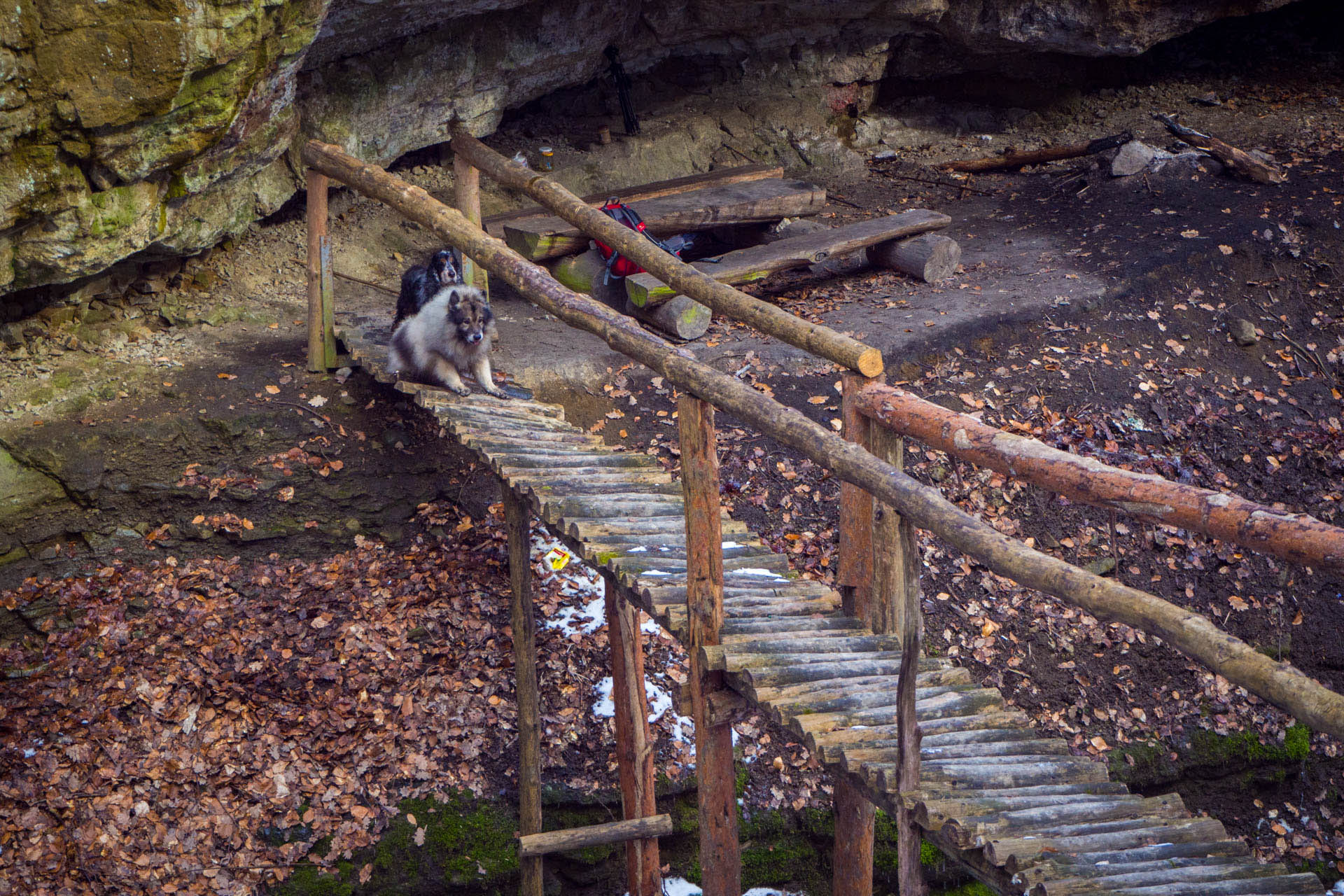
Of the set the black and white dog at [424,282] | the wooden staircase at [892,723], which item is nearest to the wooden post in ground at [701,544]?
the wooden staircase at [892,723]

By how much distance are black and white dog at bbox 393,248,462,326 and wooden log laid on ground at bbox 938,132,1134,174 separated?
774 cm

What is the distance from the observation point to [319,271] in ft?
25.5

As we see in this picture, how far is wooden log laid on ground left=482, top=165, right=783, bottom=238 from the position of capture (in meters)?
10.1

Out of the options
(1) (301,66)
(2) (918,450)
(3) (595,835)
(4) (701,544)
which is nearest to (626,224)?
(1) (301,66)

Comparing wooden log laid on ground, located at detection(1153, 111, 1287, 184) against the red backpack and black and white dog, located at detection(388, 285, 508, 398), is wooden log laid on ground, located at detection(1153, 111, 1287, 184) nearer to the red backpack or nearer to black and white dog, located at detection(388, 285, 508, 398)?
the red backpack

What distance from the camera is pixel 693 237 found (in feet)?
35.6

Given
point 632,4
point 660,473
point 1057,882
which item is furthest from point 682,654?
point 632,4

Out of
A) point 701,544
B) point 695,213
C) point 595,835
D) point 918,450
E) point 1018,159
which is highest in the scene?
point 1018,159

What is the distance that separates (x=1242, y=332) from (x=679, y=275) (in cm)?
656

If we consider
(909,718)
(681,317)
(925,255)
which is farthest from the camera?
(925,255)

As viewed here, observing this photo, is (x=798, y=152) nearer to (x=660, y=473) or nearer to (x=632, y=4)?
(x=632, y=4)

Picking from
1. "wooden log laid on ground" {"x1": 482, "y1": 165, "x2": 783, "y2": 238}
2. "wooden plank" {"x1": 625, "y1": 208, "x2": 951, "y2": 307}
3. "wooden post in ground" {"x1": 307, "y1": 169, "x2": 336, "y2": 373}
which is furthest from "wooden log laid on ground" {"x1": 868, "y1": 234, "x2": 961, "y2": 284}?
"wooden post in ground" {"x1": 307, "y1": 169, "x2": 336, "y2": 373}

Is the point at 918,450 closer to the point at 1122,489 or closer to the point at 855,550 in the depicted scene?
the point at 855,550

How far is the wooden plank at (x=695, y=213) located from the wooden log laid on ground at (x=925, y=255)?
87 centimetres
